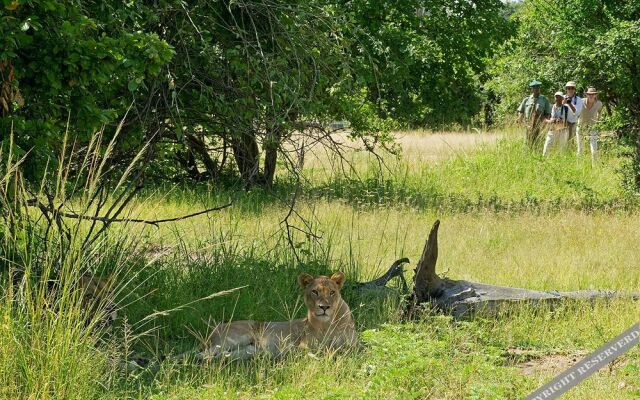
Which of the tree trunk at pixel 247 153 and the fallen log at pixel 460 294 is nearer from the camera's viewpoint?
the fallen log at pixel 460 294

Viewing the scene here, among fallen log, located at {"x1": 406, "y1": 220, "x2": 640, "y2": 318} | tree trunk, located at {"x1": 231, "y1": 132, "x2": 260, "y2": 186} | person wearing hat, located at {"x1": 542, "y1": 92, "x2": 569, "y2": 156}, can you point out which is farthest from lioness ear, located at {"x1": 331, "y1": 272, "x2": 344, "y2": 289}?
person wearing hat, located at {"x1": 542, "y1": 92, "x2": 569, "y2": 156}

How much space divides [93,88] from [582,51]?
30.2 feet

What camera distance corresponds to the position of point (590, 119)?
19609mm

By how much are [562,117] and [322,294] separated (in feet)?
45.9

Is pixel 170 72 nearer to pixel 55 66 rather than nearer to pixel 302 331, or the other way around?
pixel 55 66

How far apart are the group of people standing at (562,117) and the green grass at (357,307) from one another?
140 inches

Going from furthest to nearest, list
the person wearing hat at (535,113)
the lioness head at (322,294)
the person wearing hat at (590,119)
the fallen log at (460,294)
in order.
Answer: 1. the person wearing hat at (535,113)
2. the person wearing hat at (590,119)
3. the fallen log at (460,294)
4. the lioness head at (322,294)

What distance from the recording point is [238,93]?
30.3ft

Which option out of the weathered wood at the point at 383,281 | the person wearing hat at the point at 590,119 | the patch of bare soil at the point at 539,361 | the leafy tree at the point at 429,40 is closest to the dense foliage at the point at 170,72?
the weathered wood at the point at 383,281

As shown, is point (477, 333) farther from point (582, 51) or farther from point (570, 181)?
point (570, 181)

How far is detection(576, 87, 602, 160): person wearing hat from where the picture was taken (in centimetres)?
1941

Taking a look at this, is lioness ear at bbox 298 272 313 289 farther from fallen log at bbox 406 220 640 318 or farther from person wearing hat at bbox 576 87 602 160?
person wearing hat at bbox 576 87 602 160

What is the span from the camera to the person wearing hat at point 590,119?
63.7ft

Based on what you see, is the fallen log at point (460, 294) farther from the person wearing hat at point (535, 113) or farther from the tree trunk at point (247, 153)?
the person wearing hat at point (535, 113)
